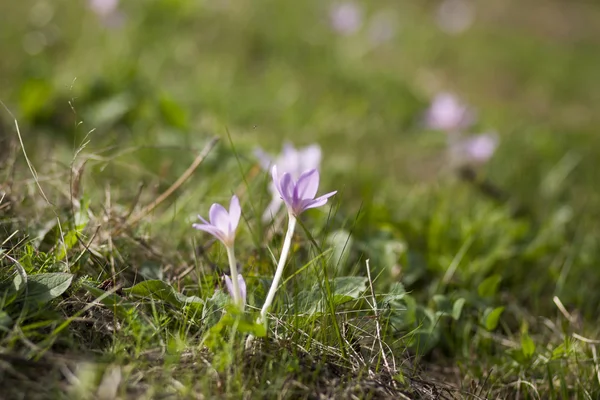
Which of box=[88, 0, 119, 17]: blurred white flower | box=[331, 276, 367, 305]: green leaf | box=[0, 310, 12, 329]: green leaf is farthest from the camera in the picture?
box=[88, 0, 119, 17]: blurred white flower

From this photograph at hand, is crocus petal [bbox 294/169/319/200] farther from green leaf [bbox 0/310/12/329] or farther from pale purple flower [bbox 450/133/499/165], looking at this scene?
pale purple flower [bbox 450/133/499/165]

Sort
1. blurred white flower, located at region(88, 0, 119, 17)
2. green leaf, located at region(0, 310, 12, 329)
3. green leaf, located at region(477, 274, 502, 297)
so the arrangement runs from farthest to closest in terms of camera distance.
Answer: blurred white flower, located at region(88, 0, 119, 17) → green leaf, located at region(477, 274, 502, 297) → green leaf, located at region(0, 310, 12, 329)

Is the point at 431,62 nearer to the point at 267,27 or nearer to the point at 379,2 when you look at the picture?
the point at 267,27

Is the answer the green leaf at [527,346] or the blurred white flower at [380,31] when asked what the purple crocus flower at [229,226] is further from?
the blurred white flower at [380,31]

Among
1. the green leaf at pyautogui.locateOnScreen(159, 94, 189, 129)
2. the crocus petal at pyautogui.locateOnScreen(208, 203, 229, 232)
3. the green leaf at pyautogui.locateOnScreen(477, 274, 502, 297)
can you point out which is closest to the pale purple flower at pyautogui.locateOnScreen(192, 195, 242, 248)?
the crocus petal at pyautogui.locateOnScreen(208, 203, 229, 232)

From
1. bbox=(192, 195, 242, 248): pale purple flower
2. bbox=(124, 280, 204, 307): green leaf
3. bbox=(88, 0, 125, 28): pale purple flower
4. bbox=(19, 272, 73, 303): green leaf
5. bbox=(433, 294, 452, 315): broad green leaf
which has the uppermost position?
bbox=(192, 195, 242, 248): pale purple flower

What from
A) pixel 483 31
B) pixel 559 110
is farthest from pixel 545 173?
pixel 483 31

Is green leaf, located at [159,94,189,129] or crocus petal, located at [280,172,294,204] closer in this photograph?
crocus petal, located at [280,172,294,204]

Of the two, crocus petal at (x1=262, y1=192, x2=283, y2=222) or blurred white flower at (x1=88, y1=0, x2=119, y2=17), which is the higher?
blurred white flower at (x1=88, y1=0, x2=119, y2=17)

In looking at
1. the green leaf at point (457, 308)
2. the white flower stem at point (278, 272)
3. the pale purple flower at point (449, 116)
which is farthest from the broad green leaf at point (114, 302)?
the pale purple flower at point (449, 116)
